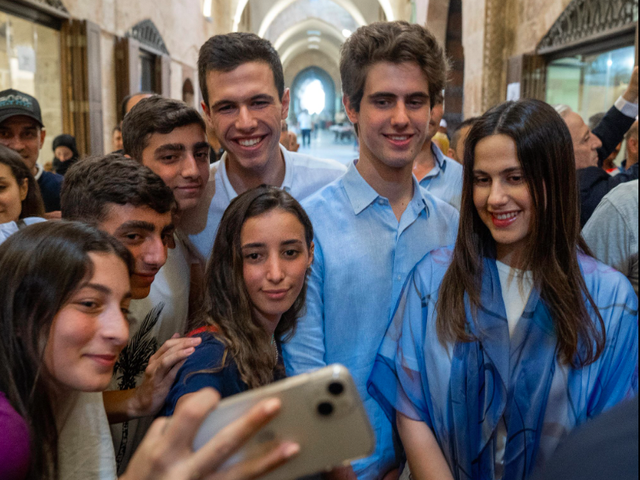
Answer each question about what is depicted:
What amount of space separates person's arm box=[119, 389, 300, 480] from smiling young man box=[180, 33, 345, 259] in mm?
1587

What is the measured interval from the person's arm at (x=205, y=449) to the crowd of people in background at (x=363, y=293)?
1.50 ft

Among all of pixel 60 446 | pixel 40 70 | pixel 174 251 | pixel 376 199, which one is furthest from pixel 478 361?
pixel 40 70

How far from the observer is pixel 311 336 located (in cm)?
164

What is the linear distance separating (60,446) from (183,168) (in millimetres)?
1103

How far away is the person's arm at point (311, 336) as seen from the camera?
1.62 metres

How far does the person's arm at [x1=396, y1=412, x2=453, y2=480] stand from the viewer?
1384 mm

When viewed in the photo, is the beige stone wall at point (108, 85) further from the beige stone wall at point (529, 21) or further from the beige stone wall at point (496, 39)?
the beige stone wall at point (529, 21)

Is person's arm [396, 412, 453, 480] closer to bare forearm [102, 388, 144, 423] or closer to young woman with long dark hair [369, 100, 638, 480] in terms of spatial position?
young woman with long dark hair [369, 100, 638, 480]

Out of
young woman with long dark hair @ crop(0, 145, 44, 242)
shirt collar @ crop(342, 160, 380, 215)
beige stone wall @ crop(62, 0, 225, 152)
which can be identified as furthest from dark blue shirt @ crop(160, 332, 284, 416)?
beige stone wall @ crop(62, 0, 225, 152)

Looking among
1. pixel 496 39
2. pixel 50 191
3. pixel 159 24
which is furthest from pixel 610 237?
pixel 159 24

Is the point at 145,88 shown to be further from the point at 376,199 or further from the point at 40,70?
the point at 376,199

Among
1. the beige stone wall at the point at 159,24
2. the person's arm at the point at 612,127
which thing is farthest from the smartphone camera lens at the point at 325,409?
the beige stone wall at the point at 159,24

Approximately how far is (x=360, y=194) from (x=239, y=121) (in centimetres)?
59

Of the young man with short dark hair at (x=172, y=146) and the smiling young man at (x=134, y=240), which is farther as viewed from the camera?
the young man with short dark hair at (x=172, y=146)
